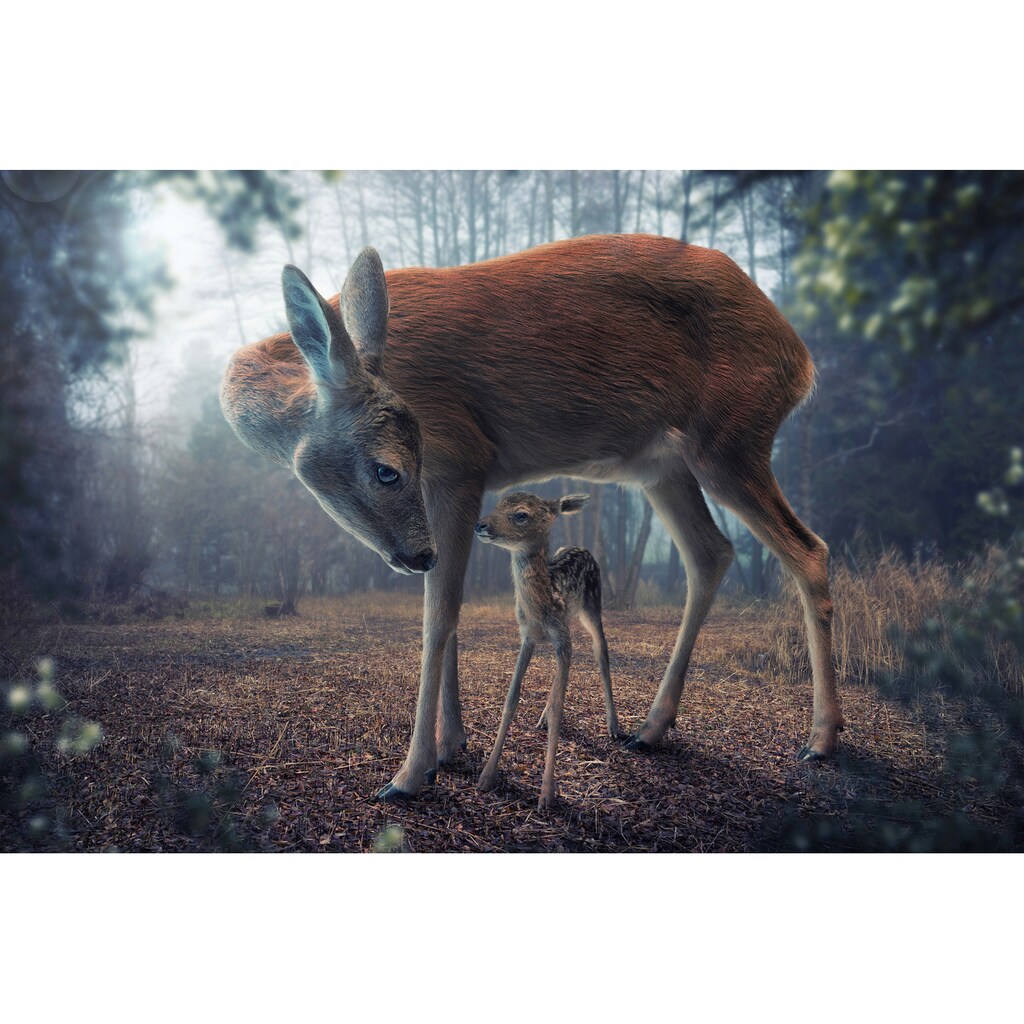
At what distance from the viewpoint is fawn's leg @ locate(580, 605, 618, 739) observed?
9.04 feet

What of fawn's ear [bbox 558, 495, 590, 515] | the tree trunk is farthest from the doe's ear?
the tree trunk

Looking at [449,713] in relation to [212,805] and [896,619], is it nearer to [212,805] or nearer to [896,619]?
[212,805]

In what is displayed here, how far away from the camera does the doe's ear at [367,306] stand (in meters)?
2.34

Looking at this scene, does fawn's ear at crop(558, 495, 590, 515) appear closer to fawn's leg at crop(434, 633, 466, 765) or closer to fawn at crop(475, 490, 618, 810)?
fawn at crop(475, 490, 618, 810)

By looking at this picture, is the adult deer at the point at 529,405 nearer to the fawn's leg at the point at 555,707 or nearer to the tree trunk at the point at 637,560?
the tree trunk at the point at 637,560

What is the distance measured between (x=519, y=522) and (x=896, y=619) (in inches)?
66.0

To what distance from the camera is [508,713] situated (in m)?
2.46

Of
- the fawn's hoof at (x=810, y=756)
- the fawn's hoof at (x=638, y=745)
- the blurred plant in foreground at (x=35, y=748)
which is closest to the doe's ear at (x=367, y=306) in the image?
the fawn's hoof at (x=638, y=745)

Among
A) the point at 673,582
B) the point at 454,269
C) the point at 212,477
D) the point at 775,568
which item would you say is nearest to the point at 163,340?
the point at 212,477

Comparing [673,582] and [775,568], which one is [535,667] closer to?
[673,582]

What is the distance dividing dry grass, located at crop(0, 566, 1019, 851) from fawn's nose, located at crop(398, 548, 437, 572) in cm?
62

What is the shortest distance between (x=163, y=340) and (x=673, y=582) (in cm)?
217

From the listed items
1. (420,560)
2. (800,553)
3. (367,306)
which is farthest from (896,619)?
(367,306)

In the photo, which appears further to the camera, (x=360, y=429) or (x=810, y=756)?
(x=810, y=756)
